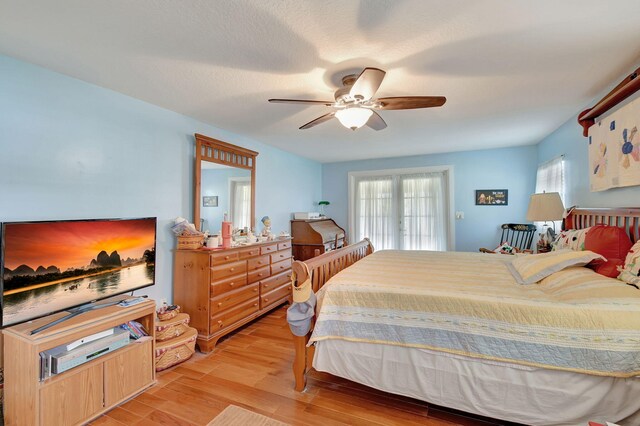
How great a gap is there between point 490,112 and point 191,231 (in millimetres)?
3364

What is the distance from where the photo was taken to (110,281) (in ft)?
6.86

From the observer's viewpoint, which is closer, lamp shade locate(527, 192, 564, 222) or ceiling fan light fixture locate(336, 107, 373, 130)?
ceiling fan light fixture locate(336, 107, 373, 130)

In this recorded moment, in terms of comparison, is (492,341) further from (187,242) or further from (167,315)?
(187,242)

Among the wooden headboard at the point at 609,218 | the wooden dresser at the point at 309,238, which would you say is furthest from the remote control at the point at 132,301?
the wooden headboard at the point at 609,218

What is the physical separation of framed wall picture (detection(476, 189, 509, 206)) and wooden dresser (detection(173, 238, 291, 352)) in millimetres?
3763

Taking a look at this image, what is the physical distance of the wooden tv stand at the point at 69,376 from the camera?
1514mm

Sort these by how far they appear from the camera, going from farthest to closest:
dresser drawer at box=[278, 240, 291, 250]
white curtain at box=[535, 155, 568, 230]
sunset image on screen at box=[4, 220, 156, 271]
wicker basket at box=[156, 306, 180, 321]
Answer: dresser drawer at box=[278, 240, 291, 250] < white curtain at box=[535, 155, 568, 230] < wicker basket at box=[156, 306, 180, 321] < sunset image on screen at box=[4, 220, 156, 271]

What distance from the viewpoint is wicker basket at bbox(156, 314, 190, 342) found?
91.1 inches

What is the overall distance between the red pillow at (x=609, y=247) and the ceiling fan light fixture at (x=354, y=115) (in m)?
1.87

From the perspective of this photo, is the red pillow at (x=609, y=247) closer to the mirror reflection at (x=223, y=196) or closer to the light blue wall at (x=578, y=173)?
the light blue wall at (x=578, y=173)

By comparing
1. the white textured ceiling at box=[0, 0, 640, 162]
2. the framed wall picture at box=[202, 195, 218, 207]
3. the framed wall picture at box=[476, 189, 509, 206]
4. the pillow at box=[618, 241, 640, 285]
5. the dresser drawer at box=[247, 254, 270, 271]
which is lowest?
the dresser drawer at box=[247, 254, 270, 271]

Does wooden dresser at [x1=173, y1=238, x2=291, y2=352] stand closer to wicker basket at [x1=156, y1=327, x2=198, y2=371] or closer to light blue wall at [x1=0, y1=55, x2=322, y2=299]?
wicker basket at [x1=156, y1=327, x2=198, y2=371]

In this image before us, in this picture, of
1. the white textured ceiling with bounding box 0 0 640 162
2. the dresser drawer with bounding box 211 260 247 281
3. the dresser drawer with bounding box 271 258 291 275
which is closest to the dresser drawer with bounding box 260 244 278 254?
the dresser drawer with bounding box 271 258 291 275

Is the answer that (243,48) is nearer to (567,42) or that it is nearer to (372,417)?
(567,42)
